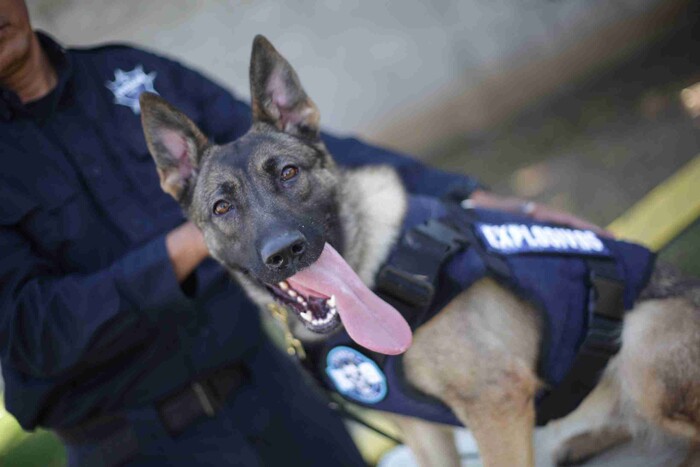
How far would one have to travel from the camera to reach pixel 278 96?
2.53m

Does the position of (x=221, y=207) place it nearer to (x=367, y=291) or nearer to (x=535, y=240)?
(x=367, y=291)

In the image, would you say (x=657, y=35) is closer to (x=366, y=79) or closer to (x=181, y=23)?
(x=366, y=79)

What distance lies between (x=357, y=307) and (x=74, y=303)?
1.01m

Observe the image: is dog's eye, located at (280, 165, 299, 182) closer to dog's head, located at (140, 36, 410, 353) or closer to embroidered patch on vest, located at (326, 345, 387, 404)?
dog's head, located at (140, 36, 410, 353)

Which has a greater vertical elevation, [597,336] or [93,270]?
[597,336]

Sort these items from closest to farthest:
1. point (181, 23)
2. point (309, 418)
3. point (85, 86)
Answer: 1. point (85, 86)
2. point (309, 418)
3. point (181, 23)

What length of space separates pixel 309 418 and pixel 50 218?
4.60ft

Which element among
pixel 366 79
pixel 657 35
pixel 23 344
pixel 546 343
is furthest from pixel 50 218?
pixel 657 35

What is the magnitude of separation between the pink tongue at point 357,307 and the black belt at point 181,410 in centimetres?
67

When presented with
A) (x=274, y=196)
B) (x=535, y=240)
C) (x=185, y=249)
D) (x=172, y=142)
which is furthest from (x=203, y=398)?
(x=535, y=240)

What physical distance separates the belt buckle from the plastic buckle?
0.87 meters

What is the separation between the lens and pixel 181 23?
589cm

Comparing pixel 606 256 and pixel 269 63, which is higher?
pixel 269 63

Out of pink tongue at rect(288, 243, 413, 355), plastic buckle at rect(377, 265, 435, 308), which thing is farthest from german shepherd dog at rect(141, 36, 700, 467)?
plastic buckle at rect(377, 265, 435, 308)
